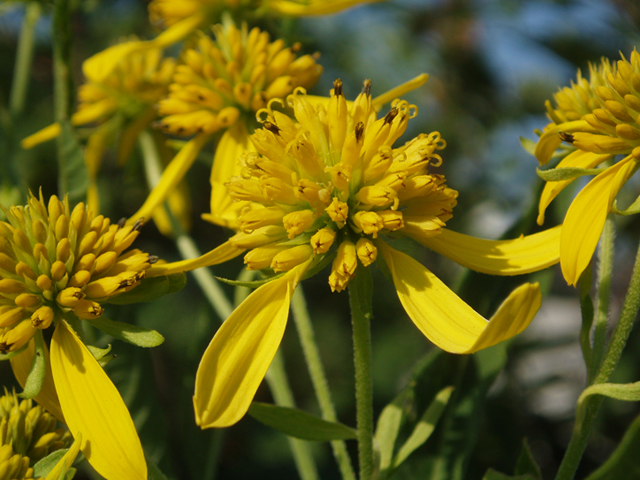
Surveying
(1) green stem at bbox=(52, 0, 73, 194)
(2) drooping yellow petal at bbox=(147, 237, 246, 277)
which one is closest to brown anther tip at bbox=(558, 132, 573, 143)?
(2) drooping yellow petal at bbox=(147, 237, 246, 277)

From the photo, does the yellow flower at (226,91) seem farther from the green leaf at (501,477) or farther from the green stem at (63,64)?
the green leaf at (501,477)

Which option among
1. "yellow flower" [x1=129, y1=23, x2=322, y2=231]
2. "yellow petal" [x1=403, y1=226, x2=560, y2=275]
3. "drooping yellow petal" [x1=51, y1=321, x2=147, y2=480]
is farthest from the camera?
"yellow flower" [x1=129, y1=23, x2=322, y2=231]

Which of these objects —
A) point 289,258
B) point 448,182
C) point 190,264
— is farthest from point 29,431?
point 448,182

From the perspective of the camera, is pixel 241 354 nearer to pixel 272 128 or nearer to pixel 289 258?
pixel 289 258

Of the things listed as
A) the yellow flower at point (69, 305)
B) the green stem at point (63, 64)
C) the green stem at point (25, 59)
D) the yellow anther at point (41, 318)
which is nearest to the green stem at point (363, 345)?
the yellow flower at point (69, 305)

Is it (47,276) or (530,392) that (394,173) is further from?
(530,392)

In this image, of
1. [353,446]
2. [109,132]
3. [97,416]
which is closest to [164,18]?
[109,132]

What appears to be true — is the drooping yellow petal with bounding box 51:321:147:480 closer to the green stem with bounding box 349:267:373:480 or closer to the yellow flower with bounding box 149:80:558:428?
the yellow flower with bounding box 149:80:558:428
